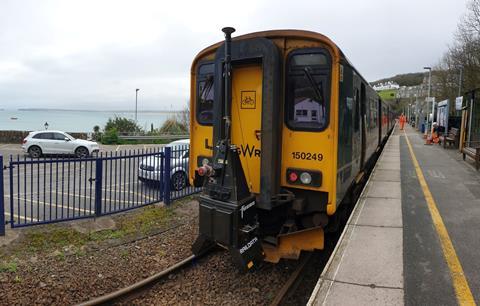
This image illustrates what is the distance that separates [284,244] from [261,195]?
834 millimetres

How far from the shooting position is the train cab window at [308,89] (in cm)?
470

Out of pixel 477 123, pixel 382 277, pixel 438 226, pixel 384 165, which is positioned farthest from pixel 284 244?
pixel 477 123

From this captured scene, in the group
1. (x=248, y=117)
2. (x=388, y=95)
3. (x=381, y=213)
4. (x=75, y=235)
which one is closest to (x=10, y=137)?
(x=75, y=235)

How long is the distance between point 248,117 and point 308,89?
2.77 feet

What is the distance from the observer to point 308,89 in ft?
15.8

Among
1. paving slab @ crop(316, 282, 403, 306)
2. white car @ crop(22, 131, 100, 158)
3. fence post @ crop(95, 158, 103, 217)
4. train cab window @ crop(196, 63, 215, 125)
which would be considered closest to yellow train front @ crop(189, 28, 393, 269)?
train cab window @ crop(196, 63, 215, 125)

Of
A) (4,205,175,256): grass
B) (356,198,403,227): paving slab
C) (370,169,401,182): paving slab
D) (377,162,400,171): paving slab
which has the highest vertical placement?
(377,162,400,171): paving slab

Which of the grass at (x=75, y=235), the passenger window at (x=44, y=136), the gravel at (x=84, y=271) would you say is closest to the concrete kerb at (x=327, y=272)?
the gravel at (x=84, y=271)

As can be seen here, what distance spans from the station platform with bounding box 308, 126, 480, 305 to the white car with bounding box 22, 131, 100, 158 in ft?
55.8

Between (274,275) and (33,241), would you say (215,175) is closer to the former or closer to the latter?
(274,275)

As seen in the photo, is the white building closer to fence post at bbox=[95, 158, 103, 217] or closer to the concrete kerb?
the concrete kerb

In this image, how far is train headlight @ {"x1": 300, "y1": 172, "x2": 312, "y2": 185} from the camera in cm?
478

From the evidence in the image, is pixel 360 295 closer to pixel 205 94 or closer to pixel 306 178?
pixel 306 178

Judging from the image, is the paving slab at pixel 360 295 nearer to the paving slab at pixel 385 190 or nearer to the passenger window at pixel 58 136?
the paving slab at pixel 385 190
